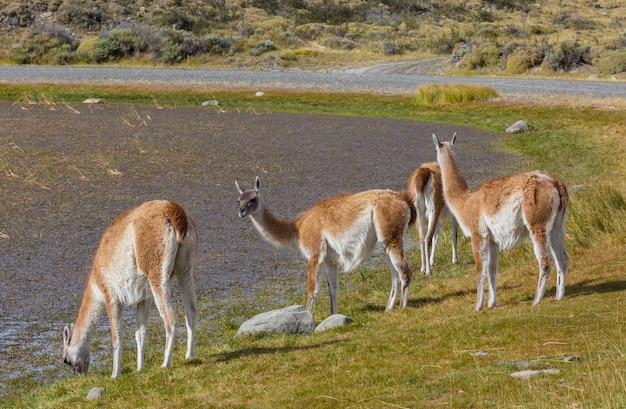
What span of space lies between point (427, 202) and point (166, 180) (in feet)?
32.4

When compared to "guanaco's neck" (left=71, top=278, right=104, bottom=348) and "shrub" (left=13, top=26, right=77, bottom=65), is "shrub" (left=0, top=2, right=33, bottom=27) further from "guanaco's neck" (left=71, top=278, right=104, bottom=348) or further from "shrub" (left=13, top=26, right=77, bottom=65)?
"guanaco's neck" (left=71, top=278, right=104, bottom=348)

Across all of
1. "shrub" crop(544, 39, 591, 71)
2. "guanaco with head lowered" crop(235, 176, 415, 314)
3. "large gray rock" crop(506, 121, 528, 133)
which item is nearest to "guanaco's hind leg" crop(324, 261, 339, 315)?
"guanaco with head lowered" crop(235, 176, 415, 314)

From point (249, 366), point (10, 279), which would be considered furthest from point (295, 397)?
point (10, 279)

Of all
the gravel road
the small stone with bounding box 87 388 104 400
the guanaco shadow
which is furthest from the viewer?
the gravel road

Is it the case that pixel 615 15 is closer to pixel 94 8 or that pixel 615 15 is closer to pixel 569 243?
pixel 94 8

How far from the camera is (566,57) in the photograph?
61219mm

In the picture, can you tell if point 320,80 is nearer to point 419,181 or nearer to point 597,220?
point 597,220

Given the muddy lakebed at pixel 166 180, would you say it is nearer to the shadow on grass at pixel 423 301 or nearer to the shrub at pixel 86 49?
the shadow on grass at pixel 423 301

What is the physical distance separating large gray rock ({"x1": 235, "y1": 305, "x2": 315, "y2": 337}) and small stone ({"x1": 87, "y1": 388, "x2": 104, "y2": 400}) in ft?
7.89

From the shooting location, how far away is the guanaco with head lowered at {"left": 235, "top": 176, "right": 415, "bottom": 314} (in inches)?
453

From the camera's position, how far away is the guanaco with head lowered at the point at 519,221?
10.5 metres

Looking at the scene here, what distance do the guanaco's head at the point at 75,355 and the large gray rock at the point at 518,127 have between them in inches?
1020

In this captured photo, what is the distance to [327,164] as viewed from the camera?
25.8m

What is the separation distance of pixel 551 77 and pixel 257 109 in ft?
85.5
